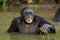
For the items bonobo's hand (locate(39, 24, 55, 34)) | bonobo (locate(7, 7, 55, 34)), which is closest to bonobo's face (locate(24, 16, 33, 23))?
bonobo (locate(7, 7, 55, 34))

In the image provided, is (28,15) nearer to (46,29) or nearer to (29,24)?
(29,24)

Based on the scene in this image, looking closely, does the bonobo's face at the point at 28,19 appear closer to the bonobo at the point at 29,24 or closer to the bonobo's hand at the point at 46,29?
the bonobo at the point at 29,24

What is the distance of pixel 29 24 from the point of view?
913 centimetres

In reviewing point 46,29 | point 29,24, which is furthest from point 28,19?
point 46,29

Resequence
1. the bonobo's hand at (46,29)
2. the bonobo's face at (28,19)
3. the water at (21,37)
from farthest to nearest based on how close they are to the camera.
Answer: the bonobo's face at (28,19), the bonobo's hand at (46,29), the water at (21,37)

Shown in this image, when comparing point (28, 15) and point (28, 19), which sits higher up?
point (28, 15)

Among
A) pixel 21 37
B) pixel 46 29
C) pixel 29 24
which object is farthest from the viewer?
pixel 29 24

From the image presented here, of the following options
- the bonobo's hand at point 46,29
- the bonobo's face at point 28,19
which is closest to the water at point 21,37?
the bonobo's hand at point 46,29

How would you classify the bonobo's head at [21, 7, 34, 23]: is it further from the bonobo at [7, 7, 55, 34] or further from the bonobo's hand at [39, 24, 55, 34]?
the bonobo's hand at [39, 24, 55, 34]

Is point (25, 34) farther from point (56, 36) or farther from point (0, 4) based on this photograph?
point (0, 4)

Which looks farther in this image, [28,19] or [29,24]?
→ [29,24]

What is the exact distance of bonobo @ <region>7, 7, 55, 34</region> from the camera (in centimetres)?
897

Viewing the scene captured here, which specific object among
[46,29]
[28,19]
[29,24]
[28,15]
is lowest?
[46,29]

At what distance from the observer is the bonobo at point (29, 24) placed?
8969mm
